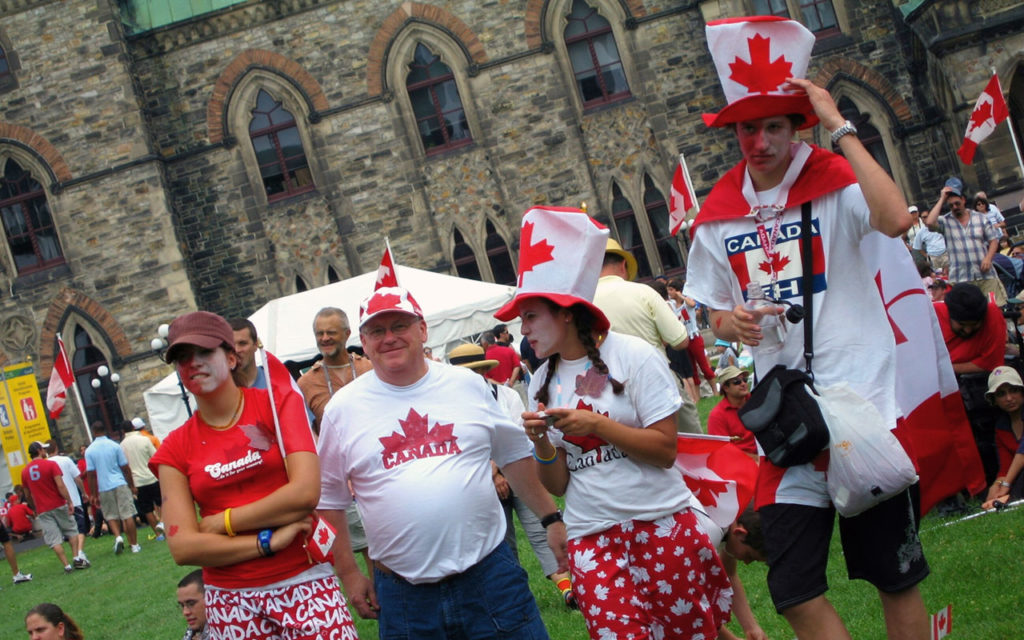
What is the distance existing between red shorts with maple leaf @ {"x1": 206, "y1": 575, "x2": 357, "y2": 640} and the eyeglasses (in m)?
0.89

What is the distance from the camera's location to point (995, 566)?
19.2 ft

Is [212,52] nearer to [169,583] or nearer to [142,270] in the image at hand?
[142,270]

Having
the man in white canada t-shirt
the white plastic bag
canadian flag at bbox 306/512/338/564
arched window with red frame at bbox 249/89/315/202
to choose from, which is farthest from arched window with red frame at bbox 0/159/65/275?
the white plastic bag

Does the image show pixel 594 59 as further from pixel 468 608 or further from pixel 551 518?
pixel 468 608

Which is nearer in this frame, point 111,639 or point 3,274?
point 111,639

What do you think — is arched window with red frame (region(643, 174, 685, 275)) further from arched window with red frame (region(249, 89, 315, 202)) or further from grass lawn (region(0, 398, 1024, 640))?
grass lawn (region(0, 398, 1024, 640))

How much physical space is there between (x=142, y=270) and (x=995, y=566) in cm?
2236

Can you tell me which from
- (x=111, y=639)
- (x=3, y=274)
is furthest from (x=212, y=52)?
(x=111, y=639)

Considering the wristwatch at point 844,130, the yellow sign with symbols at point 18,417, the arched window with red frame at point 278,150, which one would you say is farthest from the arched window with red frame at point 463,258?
the wristwatch at point 844,130

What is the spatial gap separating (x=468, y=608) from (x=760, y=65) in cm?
209

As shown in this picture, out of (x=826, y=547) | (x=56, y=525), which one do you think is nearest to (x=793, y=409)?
(x=826, y=547)

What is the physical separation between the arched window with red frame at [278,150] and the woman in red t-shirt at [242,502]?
22648mm

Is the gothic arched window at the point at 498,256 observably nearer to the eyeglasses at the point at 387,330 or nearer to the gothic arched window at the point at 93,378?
the gothic arched window at the point at 93,378

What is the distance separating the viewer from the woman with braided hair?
3.86 meters
